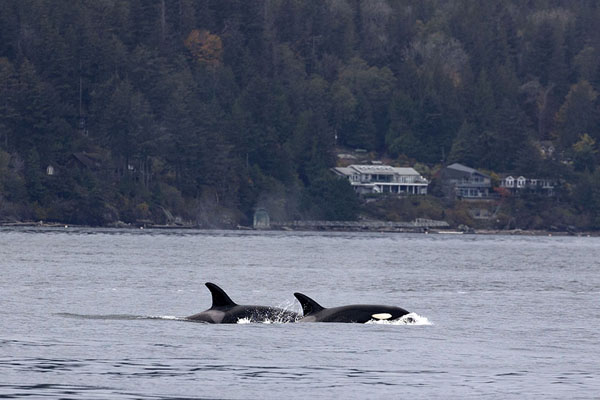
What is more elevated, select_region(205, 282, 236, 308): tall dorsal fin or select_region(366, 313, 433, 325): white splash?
select_region(205, 282, 236, 308): tall dorsal fin

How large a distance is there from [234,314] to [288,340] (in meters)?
4.48

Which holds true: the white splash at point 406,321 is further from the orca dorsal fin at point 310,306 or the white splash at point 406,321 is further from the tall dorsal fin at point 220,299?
the tall dorsal fin at point 220,299

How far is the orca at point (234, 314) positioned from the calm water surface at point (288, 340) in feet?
1.74

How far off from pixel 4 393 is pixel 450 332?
19497 millimetres

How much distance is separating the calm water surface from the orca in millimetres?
532

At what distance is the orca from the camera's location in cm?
4722

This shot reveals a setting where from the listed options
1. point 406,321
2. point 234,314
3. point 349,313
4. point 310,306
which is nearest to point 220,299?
point 234,314

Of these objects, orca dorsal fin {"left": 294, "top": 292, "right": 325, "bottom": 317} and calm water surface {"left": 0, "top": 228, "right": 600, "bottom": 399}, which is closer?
calm water surface {"left": 0, "top": 228, "right": 600, "bottom": 399}

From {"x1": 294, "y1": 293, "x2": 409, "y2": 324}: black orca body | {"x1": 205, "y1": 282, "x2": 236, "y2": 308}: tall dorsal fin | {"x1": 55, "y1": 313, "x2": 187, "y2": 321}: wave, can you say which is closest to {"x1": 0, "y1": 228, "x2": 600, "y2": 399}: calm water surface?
→ {"x1": 55, "y1": 313, "x2": 187, "y2": 321}: wave

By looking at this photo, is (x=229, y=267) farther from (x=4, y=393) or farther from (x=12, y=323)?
(x=4, y=393)

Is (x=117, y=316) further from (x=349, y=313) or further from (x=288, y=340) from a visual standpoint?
(x=288, y=340)

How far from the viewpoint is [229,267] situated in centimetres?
10394

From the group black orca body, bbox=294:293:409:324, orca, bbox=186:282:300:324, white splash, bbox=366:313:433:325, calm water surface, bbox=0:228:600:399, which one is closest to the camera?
calm water surface, bbox=0:228:600:399

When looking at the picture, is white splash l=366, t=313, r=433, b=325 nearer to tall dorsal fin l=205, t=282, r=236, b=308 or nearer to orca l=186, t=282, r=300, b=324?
orca l=186, t=282, r=300, b=324
